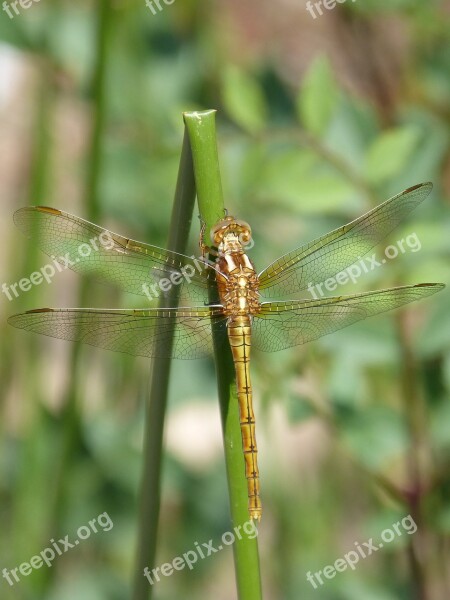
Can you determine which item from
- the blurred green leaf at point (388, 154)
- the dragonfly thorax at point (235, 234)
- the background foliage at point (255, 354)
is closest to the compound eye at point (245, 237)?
the dragonfly thorax at point (235, 234)

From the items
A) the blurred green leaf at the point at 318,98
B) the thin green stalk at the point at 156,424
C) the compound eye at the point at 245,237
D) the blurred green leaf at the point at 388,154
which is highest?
the blurred green leaf at the point at 318,98

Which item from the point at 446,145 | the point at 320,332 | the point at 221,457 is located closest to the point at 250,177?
the point at 320,332

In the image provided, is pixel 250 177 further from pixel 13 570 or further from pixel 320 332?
pixel 13 570

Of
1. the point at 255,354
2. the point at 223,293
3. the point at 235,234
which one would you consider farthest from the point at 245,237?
the point at 255,354

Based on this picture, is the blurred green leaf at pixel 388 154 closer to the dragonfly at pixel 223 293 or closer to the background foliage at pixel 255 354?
the background foliage at pixel 255 354

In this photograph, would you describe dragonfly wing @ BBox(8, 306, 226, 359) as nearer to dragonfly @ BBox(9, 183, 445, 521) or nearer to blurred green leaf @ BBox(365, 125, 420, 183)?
dragonfly @ BBox(9, 183, 445, 521)

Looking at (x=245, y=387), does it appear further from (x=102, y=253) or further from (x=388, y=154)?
(x=388, y=154)

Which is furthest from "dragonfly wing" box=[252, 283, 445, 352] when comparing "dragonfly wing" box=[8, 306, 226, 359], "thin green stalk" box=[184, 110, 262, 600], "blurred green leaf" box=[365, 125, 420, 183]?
"thin green stalk" box=[184, 110, 262, 600]

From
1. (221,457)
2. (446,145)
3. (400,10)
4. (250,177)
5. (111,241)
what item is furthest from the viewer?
(221,457)
